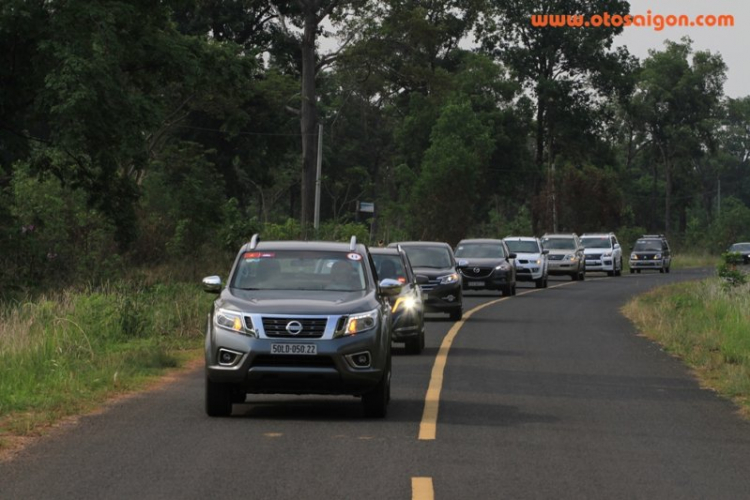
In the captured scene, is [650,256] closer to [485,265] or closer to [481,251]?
[481,251]

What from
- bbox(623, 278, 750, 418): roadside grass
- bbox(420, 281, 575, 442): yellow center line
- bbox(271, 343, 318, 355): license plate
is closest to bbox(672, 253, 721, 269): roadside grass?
bbox(623, 278, 750, 418): roadside grass

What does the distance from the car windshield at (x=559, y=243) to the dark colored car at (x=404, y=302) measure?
1404 inches

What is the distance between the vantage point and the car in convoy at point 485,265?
40031 mm

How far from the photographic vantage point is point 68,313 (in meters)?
22.7

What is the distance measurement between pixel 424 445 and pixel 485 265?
95.0 feet

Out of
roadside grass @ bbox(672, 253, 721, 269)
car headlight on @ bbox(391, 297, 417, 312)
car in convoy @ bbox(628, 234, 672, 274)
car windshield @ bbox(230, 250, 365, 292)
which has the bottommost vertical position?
roadside grass @ bbox(672, 253, 721, 269)

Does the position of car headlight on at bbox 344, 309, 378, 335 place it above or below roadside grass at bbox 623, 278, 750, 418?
above

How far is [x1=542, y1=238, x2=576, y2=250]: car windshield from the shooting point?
5734 centimetres

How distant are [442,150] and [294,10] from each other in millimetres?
12656

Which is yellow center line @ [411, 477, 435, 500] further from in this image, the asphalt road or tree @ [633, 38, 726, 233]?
tree @ [633, 38, 726, 233]

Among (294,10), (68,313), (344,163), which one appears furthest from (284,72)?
(68,313)

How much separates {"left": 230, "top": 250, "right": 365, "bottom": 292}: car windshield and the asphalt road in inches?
47.7

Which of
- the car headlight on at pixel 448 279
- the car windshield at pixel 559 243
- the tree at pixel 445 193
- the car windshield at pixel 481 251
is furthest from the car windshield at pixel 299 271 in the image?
the tree at pixel 445 193

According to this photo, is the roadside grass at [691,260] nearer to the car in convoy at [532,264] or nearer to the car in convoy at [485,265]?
the car in convoy at [532,264]
